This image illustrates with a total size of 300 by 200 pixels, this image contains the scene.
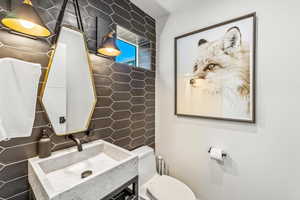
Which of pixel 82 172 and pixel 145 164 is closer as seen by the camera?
pixel 82 172

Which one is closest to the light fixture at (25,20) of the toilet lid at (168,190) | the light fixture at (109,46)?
the light fixture at (109,46)

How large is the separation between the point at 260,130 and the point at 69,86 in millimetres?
1650

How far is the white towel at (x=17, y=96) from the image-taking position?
0.73 m

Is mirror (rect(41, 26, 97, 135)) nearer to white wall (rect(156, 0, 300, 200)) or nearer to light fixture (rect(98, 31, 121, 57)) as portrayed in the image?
light fixture (rect(98, 31, 121, 57))

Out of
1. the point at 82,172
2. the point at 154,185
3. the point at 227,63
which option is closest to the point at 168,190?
the point at 154,185

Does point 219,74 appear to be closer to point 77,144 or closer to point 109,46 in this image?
point 109,46

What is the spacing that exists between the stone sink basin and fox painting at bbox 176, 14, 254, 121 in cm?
94

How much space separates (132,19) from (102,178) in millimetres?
1586

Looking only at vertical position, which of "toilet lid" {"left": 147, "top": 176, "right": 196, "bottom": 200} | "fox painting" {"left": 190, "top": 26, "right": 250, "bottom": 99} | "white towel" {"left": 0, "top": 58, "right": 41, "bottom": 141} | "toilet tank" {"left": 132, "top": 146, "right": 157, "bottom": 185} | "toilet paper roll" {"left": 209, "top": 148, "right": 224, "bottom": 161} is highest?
"fox painting" {"left": 190, "top": 26, "right": 250, "bottom": 99}

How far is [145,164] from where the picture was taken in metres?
1.51

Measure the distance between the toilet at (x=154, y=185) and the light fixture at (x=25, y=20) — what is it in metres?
1.36

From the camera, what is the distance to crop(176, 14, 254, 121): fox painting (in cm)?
119

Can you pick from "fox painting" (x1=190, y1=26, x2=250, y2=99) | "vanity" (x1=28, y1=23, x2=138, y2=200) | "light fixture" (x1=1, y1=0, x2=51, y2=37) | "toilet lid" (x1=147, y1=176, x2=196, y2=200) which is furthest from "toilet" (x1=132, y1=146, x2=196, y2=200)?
"light fixture" (x1=1, y1=0, x2=51, y2=37)

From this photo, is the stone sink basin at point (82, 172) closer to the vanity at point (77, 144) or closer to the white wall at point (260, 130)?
the vanity at point (77, 144)
